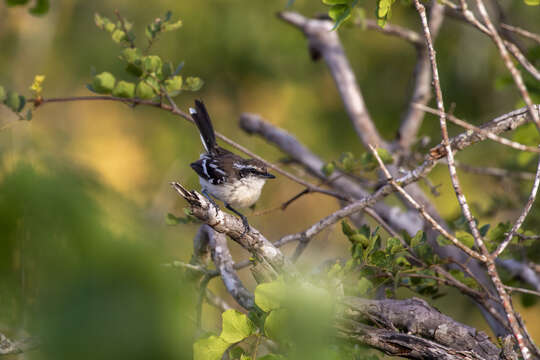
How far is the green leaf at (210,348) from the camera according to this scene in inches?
75.9

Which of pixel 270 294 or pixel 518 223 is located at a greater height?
pixel 518 223

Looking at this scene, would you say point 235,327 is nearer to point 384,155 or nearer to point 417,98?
point 384,155

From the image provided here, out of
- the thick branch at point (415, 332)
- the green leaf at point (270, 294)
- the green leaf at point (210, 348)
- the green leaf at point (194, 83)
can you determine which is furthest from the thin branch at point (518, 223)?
the green leaf at point (194, 83)

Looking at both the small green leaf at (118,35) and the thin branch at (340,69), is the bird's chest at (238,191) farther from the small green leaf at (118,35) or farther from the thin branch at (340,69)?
the small green leaf at (118,35)

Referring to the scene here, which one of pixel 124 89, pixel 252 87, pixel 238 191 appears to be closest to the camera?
pixel 124 89

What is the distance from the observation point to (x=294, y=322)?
1.45m

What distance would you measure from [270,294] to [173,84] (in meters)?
1.71

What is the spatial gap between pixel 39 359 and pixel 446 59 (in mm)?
8174

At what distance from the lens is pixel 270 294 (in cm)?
194

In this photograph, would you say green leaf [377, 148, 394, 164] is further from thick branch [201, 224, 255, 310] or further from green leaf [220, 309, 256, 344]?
green leaf [220, 309, 256, 344]

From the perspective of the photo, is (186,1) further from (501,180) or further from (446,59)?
(501,180)

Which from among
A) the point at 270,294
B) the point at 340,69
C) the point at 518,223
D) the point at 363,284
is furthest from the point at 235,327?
the point at 340,69

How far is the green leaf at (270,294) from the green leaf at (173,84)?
1636 mm

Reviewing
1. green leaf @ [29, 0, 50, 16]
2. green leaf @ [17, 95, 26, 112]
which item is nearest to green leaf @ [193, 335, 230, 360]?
green leaf @ [17, 95, 26, 112]
